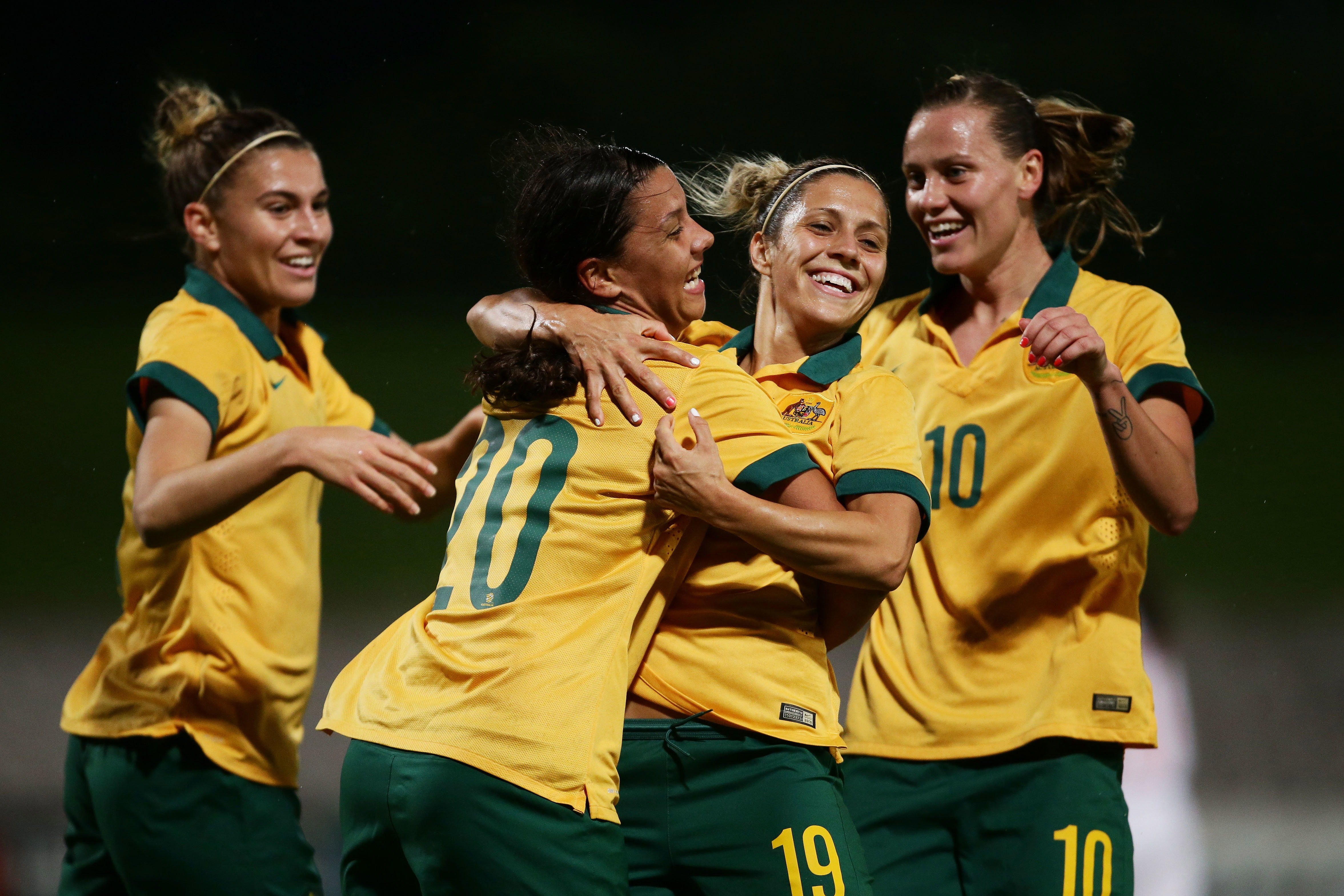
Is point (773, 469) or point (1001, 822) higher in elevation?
point (773, 469)

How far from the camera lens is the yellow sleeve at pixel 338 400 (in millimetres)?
3010

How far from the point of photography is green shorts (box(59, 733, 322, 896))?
245cm

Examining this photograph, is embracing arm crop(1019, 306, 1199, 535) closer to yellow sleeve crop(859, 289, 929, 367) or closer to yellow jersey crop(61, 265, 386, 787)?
yellow sleeve crop(859, 289, 929, 367)

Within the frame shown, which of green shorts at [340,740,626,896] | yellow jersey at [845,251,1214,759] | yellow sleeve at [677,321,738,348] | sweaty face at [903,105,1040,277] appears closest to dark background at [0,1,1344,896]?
sweaty face at [903,105,1040,277]

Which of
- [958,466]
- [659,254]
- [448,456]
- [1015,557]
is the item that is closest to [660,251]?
[659,254]

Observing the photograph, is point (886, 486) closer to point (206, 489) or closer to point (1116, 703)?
point (1116, 703)

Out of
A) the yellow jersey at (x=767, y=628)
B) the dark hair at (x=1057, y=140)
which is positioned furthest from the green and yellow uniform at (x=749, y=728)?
the dark hair at (x=1057, y=140)

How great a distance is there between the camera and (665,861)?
1.68m

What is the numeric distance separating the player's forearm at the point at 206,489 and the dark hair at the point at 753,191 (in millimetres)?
834

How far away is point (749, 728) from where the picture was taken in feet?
5.54

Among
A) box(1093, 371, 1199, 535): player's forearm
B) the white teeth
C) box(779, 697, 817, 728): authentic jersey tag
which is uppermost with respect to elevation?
the white teeth

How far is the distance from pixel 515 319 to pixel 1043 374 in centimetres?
102

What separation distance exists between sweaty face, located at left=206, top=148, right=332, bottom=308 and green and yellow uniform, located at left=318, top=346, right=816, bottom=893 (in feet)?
4.08

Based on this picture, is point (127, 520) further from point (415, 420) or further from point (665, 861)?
point (415, 420)
